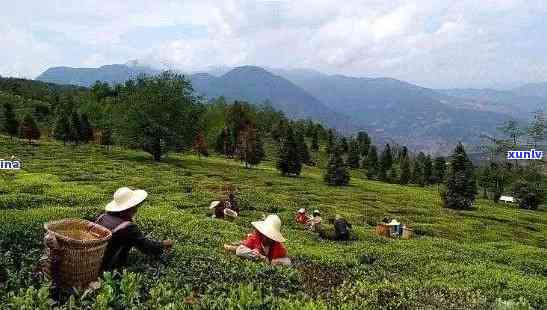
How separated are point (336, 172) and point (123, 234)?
189ft

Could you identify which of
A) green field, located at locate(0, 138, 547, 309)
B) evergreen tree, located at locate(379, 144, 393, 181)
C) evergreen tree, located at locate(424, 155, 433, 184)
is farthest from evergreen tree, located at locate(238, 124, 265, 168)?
evergreen tree, located at locate(424, 155, 433, 184)

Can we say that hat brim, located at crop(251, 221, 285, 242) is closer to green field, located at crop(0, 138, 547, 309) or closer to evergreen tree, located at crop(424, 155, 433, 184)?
green field, located at crop(0, 138, 547, 309)

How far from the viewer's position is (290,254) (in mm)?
15508

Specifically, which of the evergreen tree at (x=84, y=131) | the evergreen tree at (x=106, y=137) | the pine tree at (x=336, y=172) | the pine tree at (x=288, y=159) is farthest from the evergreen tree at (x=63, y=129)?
the pine tree at (x=336, y=172)

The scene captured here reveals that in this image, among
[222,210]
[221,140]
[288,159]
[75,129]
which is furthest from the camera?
[221,140]

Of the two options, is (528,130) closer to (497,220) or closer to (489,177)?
(489,177)

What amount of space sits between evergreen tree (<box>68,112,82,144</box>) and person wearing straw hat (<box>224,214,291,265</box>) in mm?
78027

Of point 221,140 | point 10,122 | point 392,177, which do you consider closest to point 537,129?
point 392,177

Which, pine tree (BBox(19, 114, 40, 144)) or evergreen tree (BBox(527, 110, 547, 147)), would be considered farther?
evergreen tree (BBox(527, 110, 547, 147))

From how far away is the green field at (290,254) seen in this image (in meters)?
7.98

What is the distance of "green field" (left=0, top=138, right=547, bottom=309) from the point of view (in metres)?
7.98

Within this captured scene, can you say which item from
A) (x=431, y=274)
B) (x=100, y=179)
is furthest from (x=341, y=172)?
(x=431, y=274)

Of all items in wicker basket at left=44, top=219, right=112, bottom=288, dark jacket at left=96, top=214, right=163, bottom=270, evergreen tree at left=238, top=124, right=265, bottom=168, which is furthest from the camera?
evergreen tree at left=238, top=124, right=265, bottom=168

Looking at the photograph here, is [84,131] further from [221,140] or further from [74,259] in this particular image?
[74,259]
